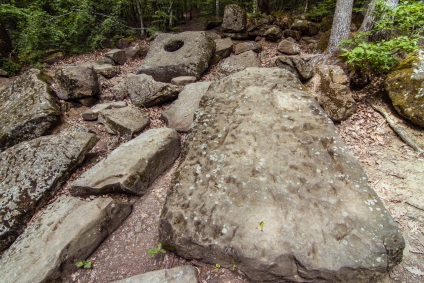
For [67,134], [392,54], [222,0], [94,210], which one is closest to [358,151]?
[392,54]

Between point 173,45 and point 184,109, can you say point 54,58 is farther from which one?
point 184,109

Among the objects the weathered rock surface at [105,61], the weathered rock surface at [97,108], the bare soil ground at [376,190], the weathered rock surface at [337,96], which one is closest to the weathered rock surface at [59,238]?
the bare soil ground at [376,190]

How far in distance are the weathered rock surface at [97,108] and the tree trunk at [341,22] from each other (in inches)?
231

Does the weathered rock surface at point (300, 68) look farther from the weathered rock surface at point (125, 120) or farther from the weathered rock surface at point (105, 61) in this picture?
the weathered rock surface at point (105, 61)

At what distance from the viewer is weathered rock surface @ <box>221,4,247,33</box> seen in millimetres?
8805

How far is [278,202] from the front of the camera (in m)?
2.75

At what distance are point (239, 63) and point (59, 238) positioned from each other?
A: 5991 mm

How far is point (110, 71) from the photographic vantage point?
708 centimetres

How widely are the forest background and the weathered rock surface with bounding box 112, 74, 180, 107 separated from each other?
13.1 ft

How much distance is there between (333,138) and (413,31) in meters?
3.49

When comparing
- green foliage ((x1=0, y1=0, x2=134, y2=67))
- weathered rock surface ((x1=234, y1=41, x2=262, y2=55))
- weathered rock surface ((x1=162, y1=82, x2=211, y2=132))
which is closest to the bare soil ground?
weathered rock surface ((x1=162, y1=82, x2=211, y2=132))

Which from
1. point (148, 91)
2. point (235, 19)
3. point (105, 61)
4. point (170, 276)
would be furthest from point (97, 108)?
point (235, 19)

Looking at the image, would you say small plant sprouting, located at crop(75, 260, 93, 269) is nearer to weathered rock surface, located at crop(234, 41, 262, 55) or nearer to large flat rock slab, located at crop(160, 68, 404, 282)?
large flat rock slab, located at crop(160, 68, 404, 282)

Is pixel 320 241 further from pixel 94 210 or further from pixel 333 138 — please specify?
pixel 94 210
